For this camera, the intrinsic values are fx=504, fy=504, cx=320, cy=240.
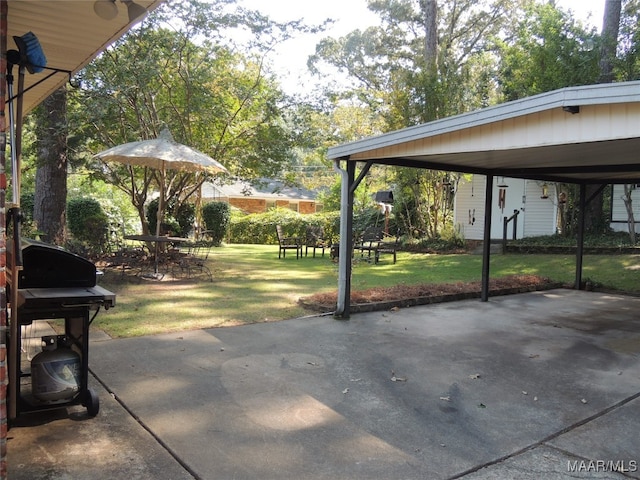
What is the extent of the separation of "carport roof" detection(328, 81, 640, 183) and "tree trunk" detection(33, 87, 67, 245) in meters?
6.24

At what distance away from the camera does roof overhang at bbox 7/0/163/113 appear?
3248 mm

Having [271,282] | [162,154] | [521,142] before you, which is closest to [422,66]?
[271,282]

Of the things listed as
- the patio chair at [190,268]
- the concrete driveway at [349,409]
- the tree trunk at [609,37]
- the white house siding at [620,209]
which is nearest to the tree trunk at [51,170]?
the patio chair at [190,268]

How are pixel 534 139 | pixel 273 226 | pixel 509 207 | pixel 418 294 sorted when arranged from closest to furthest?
1. pixel 534 139
2. pixel 418 294
3. pixel 509 207
4. pixel 273 226

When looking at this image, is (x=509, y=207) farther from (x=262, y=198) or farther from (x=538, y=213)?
(x=262, y=198)

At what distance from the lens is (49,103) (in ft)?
33.5

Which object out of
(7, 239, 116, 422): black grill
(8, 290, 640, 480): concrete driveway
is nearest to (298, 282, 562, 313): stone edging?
(8, 290, 640, 480): concrete driveway

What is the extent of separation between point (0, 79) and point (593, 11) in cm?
1724

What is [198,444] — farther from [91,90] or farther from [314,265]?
[314,265]

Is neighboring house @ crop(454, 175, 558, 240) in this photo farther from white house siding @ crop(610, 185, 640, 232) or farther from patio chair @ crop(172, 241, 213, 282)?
patio chair @ crop(172, 241, 213, 282)

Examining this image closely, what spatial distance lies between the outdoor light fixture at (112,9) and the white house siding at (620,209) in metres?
15.9

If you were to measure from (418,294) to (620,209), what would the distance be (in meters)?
11.0

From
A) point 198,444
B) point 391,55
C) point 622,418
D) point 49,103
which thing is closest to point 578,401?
point 622,418

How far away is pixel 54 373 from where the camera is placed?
10.9ft
